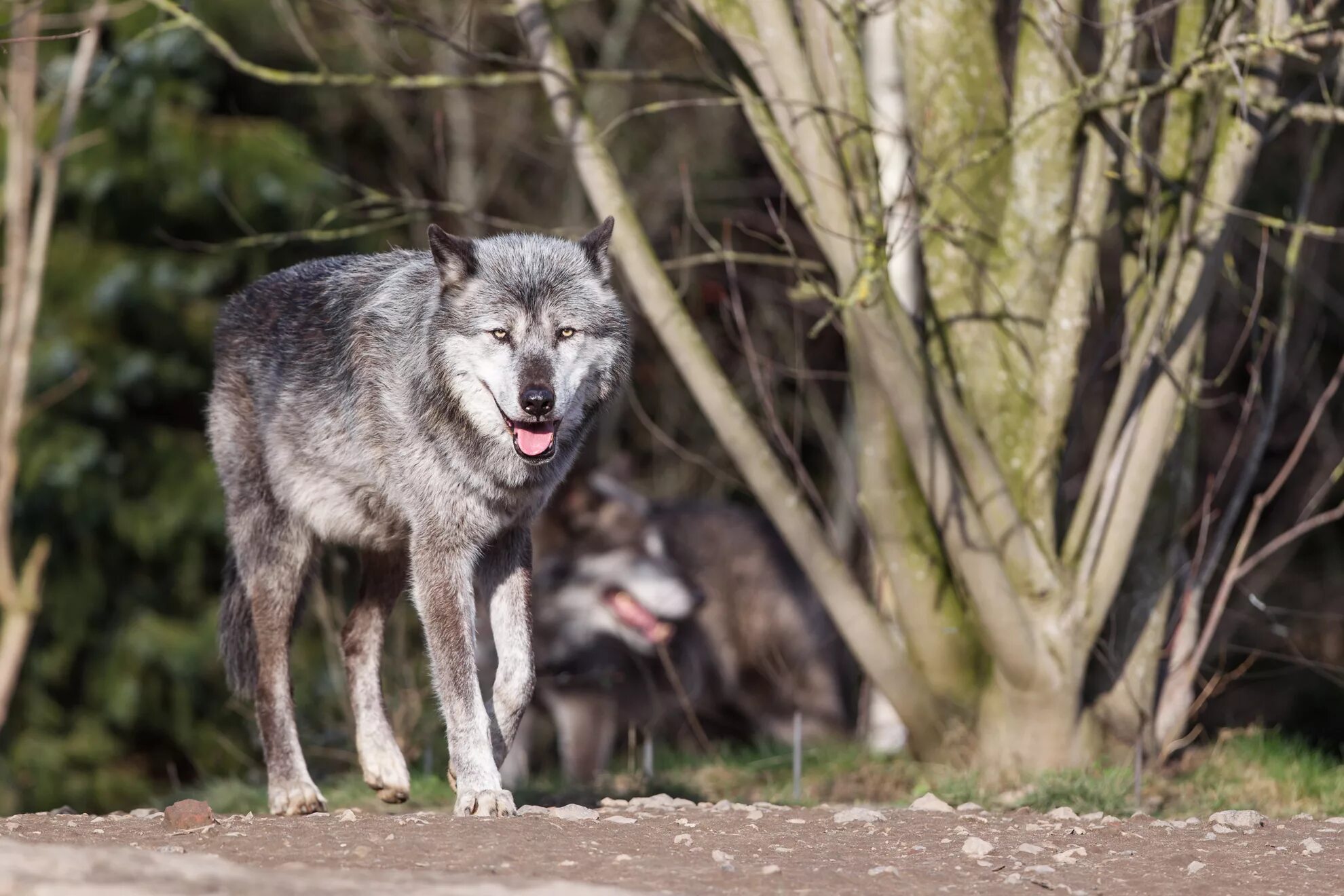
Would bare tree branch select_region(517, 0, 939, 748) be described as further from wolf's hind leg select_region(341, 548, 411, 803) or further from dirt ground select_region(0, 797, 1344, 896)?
dirt ground select_region(0, 797, 1344, 896)

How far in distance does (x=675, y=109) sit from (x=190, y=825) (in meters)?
12.9

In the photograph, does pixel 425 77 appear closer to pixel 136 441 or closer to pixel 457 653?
pixel 457 653

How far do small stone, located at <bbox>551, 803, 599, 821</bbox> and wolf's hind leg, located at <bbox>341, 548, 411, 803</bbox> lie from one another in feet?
3.07

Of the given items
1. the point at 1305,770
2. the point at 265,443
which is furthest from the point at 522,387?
the point at 1305,770

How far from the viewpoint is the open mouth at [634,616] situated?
9.35 metres

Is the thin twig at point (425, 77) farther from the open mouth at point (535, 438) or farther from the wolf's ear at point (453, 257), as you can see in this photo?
the open mouth at point (535, 438)

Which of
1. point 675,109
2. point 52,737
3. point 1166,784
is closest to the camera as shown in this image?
point 1166,784

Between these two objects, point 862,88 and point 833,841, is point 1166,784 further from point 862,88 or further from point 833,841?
point 862,88

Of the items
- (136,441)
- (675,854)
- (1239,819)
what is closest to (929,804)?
(1239,819)

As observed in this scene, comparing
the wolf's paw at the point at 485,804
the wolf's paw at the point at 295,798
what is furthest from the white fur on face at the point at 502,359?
the wolf's paw at the point at 295,798

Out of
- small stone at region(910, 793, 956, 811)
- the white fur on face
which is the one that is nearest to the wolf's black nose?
the white fur on face

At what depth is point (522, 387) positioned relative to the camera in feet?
15.5

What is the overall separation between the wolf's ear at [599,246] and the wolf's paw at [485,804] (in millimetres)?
1759

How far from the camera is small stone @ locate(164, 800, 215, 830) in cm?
430
